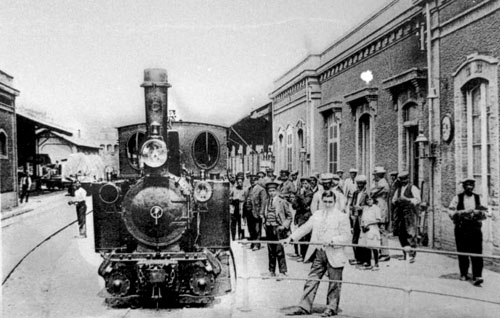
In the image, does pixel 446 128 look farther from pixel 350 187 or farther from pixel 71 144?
pixel 71 144

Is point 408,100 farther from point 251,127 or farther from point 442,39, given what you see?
point 251,127

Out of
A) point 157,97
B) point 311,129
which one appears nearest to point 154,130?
point 157,97

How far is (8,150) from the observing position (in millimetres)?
12289

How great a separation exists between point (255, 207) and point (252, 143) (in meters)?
5.43

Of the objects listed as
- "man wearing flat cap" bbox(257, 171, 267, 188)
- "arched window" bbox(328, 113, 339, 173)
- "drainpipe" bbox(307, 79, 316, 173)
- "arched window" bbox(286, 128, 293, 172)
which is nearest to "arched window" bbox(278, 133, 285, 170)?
"arched window" bbox(286, 128, 293, 172)

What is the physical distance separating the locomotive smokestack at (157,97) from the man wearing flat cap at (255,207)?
2882 millimetres

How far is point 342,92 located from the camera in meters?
12.6

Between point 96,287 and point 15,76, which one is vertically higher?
point 15,76

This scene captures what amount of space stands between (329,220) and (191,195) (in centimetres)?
170

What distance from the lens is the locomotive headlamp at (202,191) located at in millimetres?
6387

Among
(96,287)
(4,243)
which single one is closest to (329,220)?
(96,287)

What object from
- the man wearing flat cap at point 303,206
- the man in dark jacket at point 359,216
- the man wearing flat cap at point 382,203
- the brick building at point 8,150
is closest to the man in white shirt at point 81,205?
the brick building at point 8,150

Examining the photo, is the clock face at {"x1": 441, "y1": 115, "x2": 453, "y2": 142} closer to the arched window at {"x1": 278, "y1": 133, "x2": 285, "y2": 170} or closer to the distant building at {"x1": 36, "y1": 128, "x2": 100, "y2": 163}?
the arched window at {"x1": 278, "y1": 133, "x2": 285, "y2": 170}

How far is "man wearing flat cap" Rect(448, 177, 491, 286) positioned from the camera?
21.3 feet
